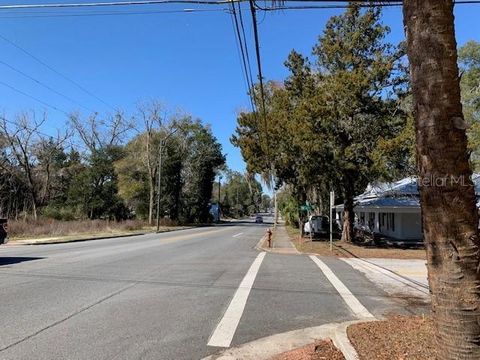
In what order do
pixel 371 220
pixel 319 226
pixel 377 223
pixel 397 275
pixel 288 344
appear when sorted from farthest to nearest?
pixel 371 220 → pixel 377 223 → pixel 319 226 → pixel 397 275 → pixel 288 344

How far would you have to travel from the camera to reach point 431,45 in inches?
170

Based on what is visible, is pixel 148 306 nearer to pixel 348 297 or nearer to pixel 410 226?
pixel 348 297

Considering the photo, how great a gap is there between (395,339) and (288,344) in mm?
1402

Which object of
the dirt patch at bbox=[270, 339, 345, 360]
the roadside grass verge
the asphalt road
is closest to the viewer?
the dirt patch at bbox=[270, 339, 345, 360]

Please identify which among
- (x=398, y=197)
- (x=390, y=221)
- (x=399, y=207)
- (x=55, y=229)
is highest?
(x=398, y=197)

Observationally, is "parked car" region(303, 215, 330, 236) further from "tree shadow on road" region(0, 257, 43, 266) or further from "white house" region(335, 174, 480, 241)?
"tree shadow on road" region(0, 257, 43, 266)

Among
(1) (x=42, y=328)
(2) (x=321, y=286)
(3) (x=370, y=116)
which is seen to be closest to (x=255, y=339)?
(1) (x=42, y=328)

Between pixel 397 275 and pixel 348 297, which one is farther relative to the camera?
pixel 397 275

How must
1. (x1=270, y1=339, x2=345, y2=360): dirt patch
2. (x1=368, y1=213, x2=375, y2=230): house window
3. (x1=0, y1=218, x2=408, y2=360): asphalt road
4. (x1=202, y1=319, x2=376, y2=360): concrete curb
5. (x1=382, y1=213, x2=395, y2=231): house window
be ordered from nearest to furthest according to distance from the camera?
(x1=270, y1=339, x2=345, y2=360): dirt patch < (x1=202, y1=319, x2=376, y2=360): concrete curb < (x1=0, y1=218, x2=408, y2=360): asphalt road < (x1=382, y1=213, x2=395, y2=231): house window < (x1=368, y1=213, x2=375, y2=230): house window

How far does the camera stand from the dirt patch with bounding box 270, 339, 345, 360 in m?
5.76

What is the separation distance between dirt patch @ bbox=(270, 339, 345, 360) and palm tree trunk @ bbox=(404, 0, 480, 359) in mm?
1776

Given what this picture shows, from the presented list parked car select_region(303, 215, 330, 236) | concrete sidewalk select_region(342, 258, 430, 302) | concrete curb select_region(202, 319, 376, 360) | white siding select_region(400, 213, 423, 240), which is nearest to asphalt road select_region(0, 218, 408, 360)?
concrete curb select_region(202, 319, 376, 360)

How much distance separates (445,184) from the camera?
4.16 metres

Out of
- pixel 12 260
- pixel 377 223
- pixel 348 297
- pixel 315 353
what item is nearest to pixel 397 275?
pixel 348 297
